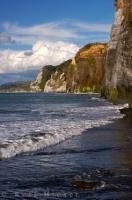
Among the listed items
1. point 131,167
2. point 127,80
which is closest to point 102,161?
point 131,167

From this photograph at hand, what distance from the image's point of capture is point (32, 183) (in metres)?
13.2

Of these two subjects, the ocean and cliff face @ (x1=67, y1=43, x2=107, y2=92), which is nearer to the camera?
the ocean

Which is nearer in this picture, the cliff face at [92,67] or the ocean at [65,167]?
the ocean at [65,167]

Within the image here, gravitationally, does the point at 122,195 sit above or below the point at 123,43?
below

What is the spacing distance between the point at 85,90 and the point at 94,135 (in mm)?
172041

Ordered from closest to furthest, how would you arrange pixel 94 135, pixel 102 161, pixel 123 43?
1. pixel 102 161
2. pixel 94 135
3. pixel 123 43

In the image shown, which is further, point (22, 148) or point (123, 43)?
point (123, 43)

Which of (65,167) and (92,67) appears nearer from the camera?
(65,167)

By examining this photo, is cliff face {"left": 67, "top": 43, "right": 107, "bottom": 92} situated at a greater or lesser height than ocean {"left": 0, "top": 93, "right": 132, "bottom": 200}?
greater

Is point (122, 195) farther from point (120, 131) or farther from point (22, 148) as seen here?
point (120, 131)

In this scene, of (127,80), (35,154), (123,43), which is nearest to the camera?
(35,154)

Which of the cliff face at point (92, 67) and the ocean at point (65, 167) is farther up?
the cliff face at point (92, 67)

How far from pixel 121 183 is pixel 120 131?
15141 millimetres

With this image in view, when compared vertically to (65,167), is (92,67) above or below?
above
